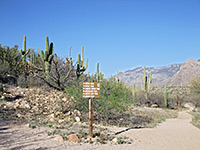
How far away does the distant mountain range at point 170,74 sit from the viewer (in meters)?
95.1

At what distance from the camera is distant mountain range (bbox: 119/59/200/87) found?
95.1 metres

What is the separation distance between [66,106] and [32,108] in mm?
2080

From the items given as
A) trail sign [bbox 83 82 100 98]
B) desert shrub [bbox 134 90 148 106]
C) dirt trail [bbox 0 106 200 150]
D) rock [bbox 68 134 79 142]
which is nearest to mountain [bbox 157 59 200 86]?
desert shrub [bbox 134 90 148 106]

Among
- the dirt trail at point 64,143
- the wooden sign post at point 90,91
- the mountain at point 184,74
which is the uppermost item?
the mountain at point 184,74

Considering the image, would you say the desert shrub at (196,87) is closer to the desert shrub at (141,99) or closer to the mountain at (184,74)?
the desert shrub at (141,99)

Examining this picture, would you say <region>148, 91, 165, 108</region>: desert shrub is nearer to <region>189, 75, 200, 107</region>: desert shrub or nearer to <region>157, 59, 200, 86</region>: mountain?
<region>189, 75, 200, 107</region>: desert shrub

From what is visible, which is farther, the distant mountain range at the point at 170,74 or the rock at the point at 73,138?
the distant mountain range at the point at 170,74

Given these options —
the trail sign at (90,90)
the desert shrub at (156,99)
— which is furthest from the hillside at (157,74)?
the trail sign at (90,90)

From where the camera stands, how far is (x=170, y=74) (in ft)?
495

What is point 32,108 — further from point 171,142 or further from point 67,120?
point 171,142

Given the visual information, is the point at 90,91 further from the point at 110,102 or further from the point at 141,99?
the point at 141,99

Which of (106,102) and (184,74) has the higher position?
(184,74)

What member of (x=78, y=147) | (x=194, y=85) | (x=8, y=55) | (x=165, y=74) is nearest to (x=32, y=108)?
(x=78, y=147)

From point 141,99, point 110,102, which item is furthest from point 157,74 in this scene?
point 110,102
